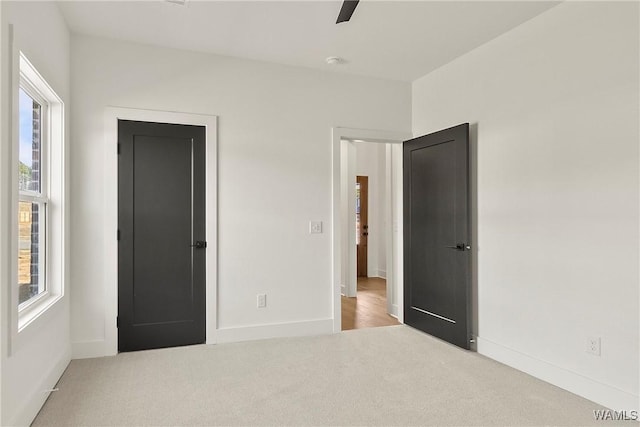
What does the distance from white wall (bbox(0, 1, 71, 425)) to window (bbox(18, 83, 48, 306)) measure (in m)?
0.17

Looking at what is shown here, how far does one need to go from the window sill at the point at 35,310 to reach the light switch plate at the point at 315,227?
2.16 meters

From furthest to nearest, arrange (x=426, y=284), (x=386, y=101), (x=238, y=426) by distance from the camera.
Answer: (x=386, y=101) < (x=426, y=284) < (x=238, y=426)

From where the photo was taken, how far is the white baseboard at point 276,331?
12.5ft

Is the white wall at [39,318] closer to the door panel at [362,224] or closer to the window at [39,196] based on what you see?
the window at [39,196]

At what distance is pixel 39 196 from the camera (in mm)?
2791

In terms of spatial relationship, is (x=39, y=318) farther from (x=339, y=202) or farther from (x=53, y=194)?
(x=339, y=202)

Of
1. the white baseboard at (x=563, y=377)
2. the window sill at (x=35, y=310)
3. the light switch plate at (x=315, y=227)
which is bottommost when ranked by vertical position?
the white baseboard at (x=563, y=377)

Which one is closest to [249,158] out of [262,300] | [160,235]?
[160,235]

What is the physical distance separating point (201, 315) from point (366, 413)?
73.8 inches

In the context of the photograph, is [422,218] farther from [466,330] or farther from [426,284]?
[466,330]

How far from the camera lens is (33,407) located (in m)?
2.36

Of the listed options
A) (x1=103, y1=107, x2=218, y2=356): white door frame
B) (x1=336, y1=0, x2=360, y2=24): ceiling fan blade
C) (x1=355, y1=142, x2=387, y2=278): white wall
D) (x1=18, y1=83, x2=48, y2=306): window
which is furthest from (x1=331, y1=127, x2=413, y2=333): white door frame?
(x1=355, y1=142, x2=387, y2=278): white wall

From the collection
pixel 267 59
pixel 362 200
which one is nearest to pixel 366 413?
pixel 267 59

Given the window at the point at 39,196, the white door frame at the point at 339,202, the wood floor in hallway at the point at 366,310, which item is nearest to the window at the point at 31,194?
the window at the point at 39,196
